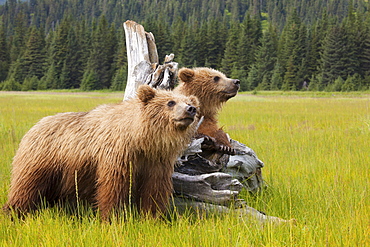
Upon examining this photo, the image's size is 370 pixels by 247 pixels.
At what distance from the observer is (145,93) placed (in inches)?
157

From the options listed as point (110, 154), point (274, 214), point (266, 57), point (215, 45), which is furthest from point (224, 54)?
point (110, 154)

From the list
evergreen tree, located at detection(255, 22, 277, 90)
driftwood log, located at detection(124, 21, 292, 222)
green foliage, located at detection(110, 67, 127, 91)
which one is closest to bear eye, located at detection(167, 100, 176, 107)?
driftwood log, located at detection(124, 21, 292, 222)

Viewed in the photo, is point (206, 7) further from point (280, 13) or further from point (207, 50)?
point (207, 50)

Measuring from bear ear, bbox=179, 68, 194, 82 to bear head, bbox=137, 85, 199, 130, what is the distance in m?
1.31

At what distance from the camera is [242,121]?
14.2 m

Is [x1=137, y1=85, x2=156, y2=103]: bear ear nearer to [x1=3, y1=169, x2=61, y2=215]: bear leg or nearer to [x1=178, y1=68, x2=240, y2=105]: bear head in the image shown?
[x1=3, y1=169, x2=61, y2=215]: bear leg

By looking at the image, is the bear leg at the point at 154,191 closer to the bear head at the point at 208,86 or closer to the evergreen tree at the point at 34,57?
the bear head at the point at 208,86

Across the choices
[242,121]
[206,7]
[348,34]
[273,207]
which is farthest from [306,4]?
[273,207]

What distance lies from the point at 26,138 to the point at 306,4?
164 meters

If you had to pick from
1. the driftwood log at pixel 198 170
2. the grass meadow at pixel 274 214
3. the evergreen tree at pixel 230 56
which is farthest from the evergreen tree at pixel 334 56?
the driftwood log at pixel 198 170

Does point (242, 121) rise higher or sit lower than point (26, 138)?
lower

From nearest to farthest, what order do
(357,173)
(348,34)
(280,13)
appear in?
(357,173)
(348,34)
(280,13)

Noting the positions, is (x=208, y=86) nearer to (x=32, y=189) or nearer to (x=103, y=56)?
(x=32, y=189)

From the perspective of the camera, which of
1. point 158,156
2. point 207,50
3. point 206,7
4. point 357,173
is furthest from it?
point 206,7
